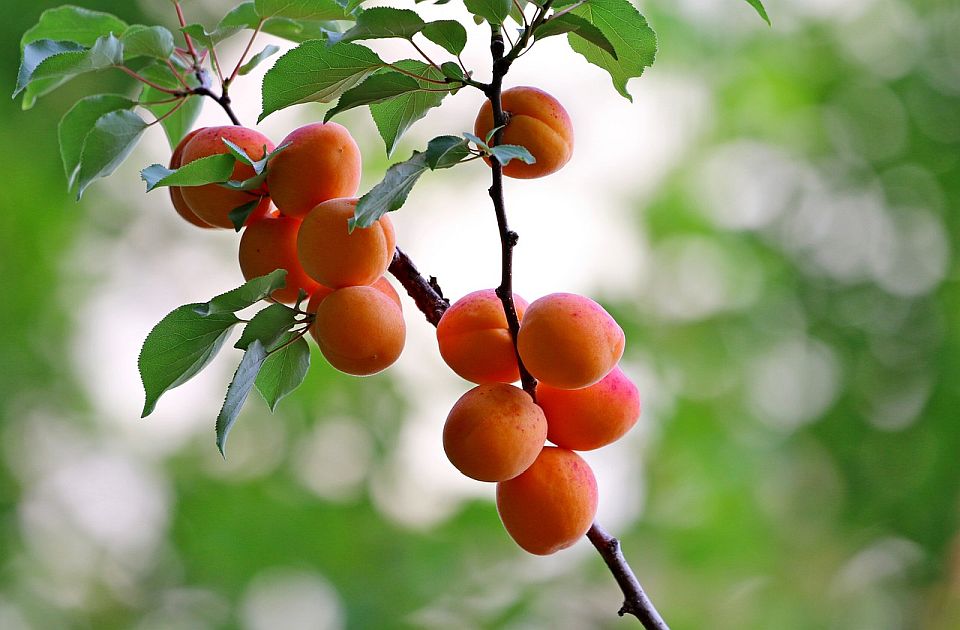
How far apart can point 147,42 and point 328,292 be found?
215 mm

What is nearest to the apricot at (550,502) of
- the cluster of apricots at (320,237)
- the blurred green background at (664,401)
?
the cluster of apricots at (320,237)

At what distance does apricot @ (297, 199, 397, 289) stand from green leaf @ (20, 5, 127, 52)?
294 mm

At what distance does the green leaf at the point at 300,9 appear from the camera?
1.97 ft

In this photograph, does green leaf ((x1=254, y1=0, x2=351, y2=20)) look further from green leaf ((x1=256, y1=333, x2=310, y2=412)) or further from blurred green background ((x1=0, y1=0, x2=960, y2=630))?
blurred green background ((x1=0, y1=0, x2=960, y2=630))

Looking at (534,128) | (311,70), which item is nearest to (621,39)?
(534,128)

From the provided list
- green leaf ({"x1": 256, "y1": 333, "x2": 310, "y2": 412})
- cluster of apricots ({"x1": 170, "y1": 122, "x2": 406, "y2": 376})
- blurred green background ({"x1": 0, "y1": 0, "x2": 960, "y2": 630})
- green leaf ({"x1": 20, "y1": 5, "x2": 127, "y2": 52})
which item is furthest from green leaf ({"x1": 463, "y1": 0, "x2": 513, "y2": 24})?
blurred green background ({"x1": 0, "y1": 0, "x2": 960, "y2": 630})

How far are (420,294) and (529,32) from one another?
0.57 feet

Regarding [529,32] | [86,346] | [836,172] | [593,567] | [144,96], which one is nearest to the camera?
[529,32]

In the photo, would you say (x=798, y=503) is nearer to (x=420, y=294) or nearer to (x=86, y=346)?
(x=86, y=346)

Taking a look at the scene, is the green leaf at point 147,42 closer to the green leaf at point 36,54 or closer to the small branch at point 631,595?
the green leaf at point 36,54

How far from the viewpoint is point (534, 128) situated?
0.50 metres

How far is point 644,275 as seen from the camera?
2908 mm

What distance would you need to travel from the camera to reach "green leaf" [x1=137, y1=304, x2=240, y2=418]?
0.51 meters

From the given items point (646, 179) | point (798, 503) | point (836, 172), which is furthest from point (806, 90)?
point (798, 503)
